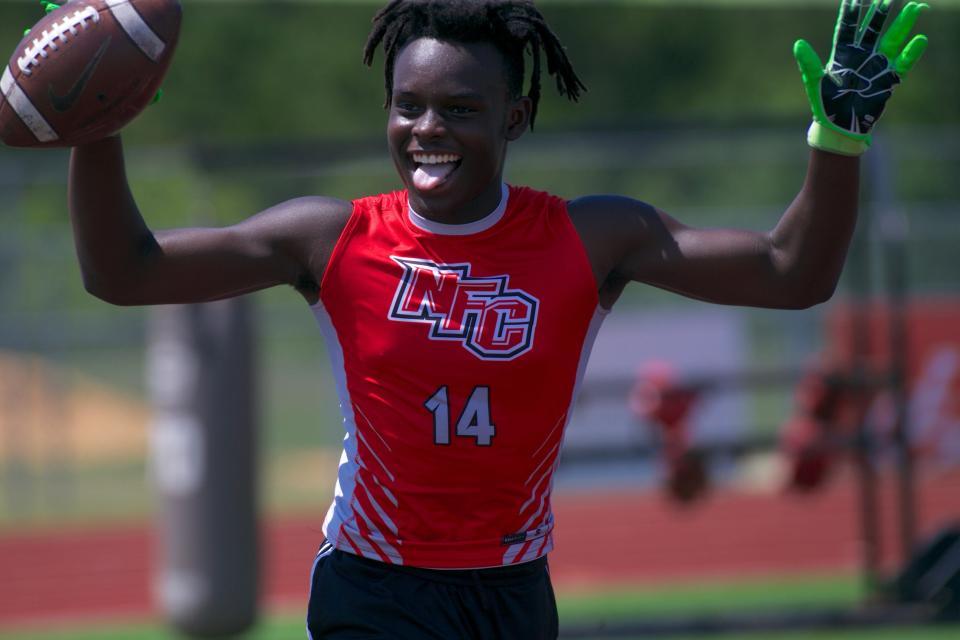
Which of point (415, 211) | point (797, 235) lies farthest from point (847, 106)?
point (415, 211)

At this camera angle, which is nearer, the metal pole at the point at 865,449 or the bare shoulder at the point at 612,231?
the bare shoulder at the point at 612,231

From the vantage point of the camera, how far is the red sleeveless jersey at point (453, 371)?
258 cm

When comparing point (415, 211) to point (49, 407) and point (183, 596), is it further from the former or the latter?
point (49, 407)

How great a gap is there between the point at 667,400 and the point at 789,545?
4.10 meters

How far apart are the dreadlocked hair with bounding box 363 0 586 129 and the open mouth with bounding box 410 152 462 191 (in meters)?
0.21

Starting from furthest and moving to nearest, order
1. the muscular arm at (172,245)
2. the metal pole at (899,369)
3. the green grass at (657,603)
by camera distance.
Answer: the green grass at (657,603)
the metal pole at (899,369)
the muscular arm at (172,245)

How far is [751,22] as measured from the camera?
2802 centimetres

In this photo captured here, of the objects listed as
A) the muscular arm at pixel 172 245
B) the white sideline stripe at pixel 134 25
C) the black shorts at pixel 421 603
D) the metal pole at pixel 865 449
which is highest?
the white sideline stripe at pixel 134 25

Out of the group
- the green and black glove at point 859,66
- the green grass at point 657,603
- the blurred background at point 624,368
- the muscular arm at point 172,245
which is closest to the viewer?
the green and black glove at point 859,66

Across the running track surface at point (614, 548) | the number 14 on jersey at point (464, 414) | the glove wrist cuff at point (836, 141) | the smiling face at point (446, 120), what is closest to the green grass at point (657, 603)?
the running track surface at point (614, 548)

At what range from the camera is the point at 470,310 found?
259 centimetres

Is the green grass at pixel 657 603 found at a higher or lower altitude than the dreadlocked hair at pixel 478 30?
lower

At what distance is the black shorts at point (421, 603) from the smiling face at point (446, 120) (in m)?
0.66

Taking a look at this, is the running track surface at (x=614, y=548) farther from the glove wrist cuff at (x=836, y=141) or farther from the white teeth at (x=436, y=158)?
the glove wrist cuff at (x=836, y=141)
